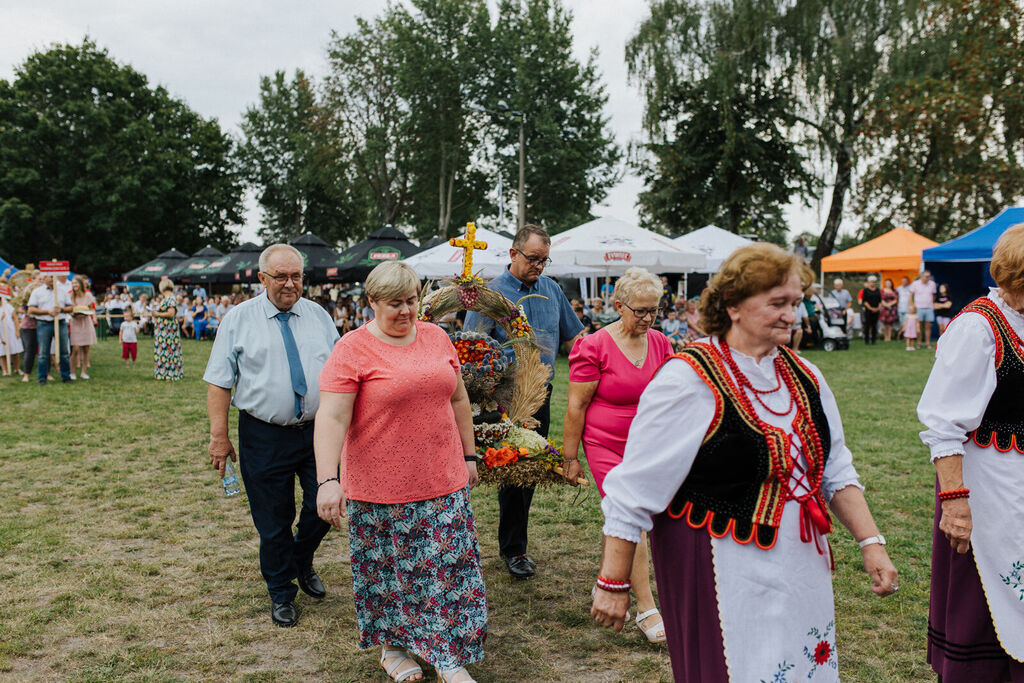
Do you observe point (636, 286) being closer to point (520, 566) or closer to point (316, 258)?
point (520, 566)

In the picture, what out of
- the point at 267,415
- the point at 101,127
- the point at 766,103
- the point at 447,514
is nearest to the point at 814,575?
the point at 447,514

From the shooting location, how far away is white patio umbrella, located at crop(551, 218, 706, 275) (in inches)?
536

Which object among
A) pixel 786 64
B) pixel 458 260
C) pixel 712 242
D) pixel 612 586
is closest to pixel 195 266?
pixel 458 260

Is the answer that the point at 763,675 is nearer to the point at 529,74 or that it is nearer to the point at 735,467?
the point at 735,467

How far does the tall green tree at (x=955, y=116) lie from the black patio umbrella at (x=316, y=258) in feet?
59.2

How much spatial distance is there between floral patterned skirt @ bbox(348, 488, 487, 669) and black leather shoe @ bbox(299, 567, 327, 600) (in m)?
1.05

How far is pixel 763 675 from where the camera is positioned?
82.1 inches

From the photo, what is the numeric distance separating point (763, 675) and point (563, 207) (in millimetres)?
36975

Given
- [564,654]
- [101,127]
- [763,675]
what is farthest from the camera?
[101,127]

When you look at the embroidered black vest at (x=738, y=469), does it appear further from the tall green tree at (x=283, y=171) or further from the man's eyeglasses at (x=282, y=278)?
the tall green tree at (x=283, y=171)

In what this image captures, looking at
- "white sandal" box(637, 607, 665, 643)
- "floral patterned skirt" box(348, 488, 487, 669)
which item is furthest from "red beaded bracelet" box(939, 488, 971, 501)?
"floral patterned skirt" box(348, 488, 487, 669)

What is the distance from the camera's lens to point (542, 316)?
4.84m

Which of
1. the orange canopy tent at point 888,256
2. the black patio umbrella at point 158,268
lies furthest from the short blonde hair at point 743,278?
the black patio umbrella at point 158,268

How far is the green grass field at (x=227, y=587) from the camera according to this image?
12.3 feet
